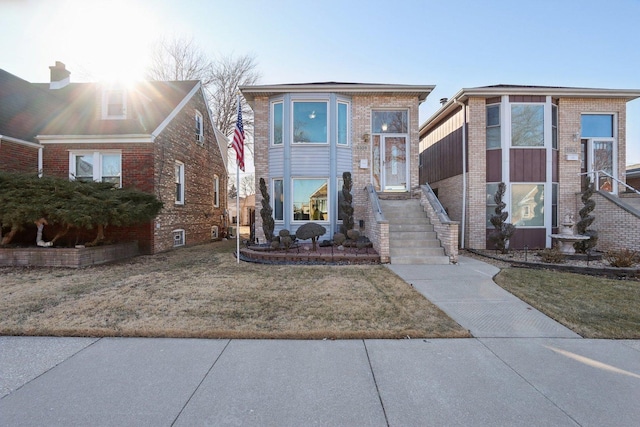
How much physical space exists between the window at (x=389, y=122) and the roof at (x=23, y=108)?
37.9ft

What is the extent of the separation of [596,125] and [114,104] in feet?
57.2

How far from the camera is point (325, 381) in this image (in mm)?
2604

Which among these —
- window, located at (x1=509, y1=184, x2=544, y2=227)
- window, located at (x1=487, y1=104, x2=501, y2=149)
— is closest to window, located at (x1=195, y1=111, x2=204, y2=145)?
window, located at (x1=487, y1=104, x2=501, y2=149)

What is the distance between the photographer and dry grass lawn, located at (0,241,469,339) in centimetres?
359

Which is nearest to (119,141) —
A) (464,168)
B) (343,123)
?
(343,123)

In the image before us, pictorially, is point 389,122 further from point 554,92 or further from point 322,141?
point 554,92

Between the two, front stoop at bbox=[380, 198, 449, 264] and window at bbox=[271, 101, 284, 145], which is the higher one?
window at bbox=[271, 101, 284, 145]

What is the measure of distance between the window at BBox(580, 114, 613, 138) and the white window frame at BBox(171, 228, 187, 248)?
15.6m

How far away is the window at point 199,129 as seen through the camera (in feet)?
45.1

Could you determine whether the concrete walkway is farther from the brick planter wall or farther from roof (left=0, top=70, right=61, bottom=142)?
roof (left=0, top=70, right=61, bottom=142)

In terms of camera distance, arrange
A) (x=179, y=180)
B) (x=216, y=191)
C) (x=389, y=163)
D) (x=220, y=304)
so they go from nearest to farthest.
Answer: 1. (x=220, y=304)
2. (x=389, y=163)
3. (x=179, y=180)
4. (x=216, y=191)

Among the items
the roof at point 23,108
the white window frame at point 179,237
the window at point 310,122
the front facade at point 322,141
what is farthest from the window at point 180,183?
the window at point 310,122

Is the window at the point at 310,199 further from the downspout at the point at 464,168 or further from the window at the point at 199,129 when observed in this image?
the window at the point at 199,129

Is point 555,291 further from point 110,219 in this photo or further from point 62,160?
point 62,160
